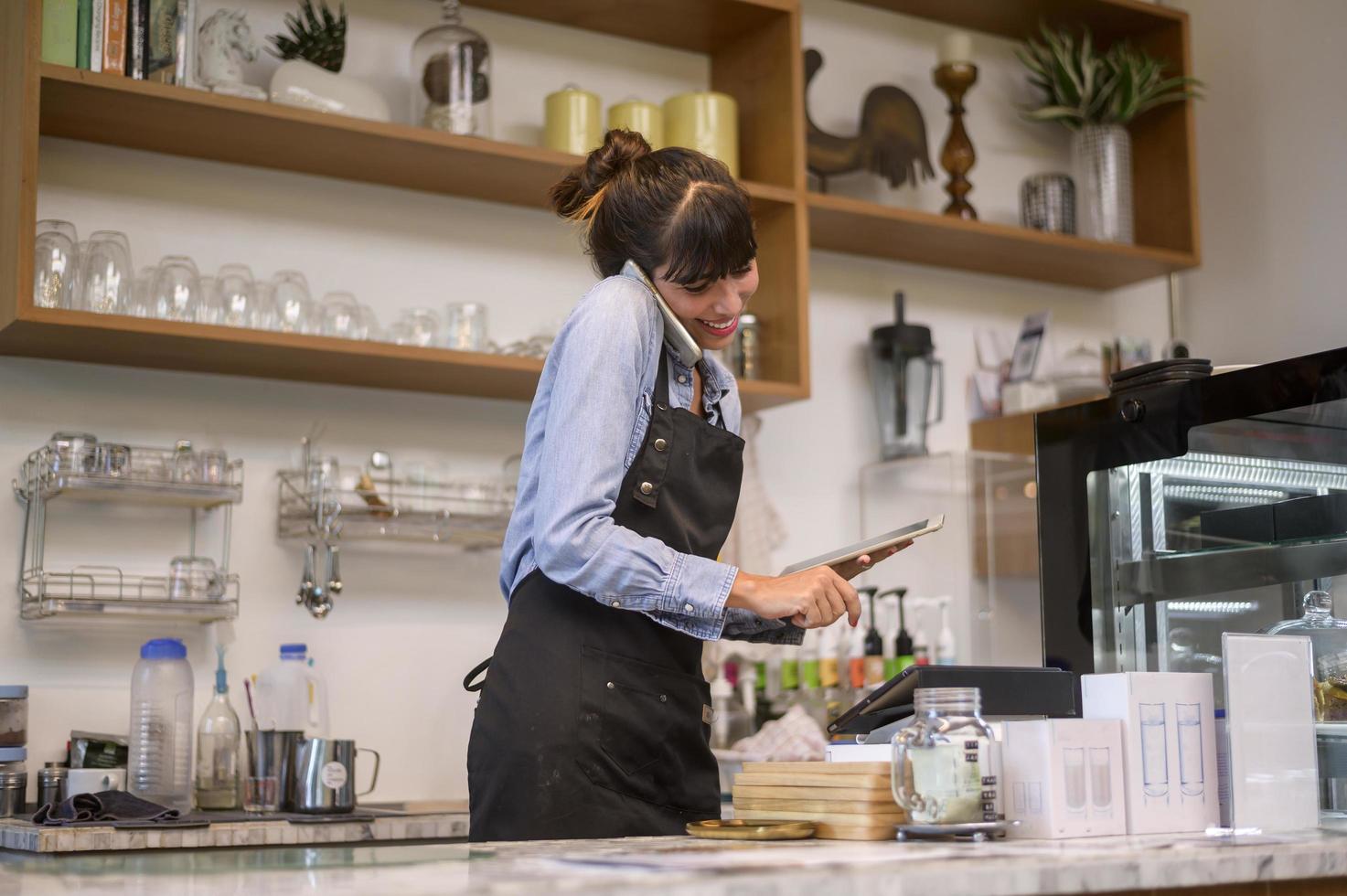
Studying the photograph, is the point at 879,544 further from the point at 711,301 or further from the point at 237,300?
the point at 237,300

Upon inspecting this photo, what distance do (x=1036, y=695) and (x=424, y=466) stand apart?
5.66ft

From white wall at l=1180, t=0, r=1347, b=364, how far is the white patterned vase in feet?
1.02

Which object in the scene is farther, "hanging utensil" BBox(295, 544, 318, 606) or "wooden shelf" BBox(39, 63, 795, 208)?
"hanging utensil" BBox(295, 544, 318, 606)

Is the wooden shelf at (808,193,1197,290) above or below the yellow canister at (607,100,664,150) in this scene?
below

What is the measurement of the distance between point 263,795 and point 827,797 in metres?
1.55

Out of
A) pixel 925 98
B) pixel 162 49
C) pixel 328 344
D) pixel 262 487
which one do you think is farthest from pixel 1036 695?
pixel 925 98

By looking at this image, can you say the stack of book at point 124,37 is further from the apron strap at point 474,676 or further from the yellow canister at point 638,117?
the apron strap at point 474,676

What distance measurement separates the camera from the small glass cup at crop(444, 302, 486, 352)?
9.66 ft

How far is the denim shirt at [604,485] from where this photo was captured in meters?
1.48

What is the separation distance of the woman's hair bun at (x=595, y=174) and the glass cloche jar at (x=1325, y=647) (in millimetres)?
941

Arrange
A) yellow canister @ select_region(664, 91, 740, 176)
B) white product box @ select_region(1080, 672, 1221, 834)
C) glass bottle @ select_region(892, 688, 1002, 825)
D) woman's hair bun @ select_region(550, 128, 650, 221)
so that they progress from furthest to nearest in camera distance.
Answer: yellow canister @ select_region(664, 91, 740, 176)
woman's hair bun @ select_region(550, 128, 650, 221)
white product box @ select_region(1080, 672, 1221, 834)
glass bottle @ select_region(892, 688, 1002, 825)

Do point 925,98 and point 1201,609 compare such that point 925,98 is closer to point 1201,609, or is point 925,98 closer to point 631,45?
point 631,45

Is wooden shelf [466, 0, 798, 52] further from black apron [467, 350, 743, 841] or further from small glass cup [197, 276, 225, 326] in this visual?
black apron [467, 350, 743, 841]

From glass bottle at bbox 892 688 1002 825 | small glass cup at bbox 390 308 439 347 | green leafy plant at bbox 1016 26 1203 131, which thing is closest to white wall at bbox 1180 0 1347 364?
green leafy plant at bbox 1016 26 1203 131
